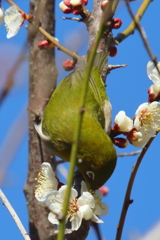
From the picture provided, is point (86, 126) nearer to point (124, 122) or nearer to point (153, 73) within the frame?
point (124, 122)

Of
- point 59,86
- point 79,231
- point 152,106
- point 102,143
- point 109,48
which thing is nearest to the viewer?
point 79,231

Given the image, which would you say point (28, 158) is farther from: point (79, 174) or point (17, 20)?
point (17, 20)

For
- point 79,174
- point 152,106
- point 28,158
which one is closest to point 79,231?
point 79,174

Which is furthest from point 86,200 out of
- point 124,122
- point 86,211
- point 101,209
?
point 124,122

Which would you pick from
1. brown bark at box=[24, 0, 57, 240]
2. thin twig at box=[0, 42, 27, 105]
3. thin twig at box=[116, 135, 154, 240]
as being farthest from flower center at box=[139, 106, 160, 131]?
thin twig at box=[0, 42, 27, 105]

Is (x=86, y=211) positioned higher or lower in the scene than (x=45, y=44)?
lower

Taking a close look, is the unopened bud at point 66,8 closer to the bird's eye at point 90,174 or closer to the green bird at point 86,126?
the green bird at point 86,126

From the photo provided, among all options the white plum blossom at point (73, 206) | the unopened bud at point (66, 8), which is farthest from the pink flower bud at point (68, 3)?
the white plum blossom at point (73, 206)
